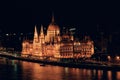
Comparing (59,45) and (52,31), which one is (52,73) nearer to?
(59,45)

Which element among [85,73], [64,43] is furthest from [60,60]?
[85,73]

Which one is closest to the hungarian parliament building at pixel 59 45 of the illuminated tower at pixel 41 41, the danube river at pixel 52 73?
the illuminated tower at pixel 41 41

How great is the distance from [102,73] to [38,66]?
37.4 feet

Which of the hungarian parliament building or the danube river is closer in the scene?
the danube river

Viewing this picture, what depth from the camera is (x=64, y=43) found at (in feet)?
214

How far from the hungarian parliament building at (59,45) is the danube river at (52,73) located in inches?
231

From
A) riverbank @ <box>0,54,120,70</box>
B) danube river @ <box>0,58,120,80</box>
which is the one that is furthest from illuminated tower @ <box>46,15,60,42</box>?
danube river @ <box>0,58,120,80</box>

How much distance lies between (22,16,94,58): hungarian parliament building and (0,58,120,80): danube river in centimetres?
587

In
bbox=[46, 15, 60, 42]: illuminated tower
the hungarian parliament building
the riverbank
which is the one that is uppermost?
bbox=[46, 15, 60, 42]: illuminated tower

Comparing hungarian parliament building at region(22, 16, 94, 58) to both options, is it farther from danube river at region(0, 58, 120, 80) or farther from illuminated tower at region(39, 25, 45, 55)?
danube river at region(0, 58, 120, 80)

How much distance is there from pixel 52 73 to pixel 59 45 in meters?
13.2

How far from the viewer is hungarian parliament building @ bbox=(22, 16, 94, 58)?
2552 inches

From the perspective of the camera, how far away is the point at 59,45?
65062 millimetres

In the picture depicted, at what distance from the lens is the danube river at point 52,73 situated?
48250 millimetres
